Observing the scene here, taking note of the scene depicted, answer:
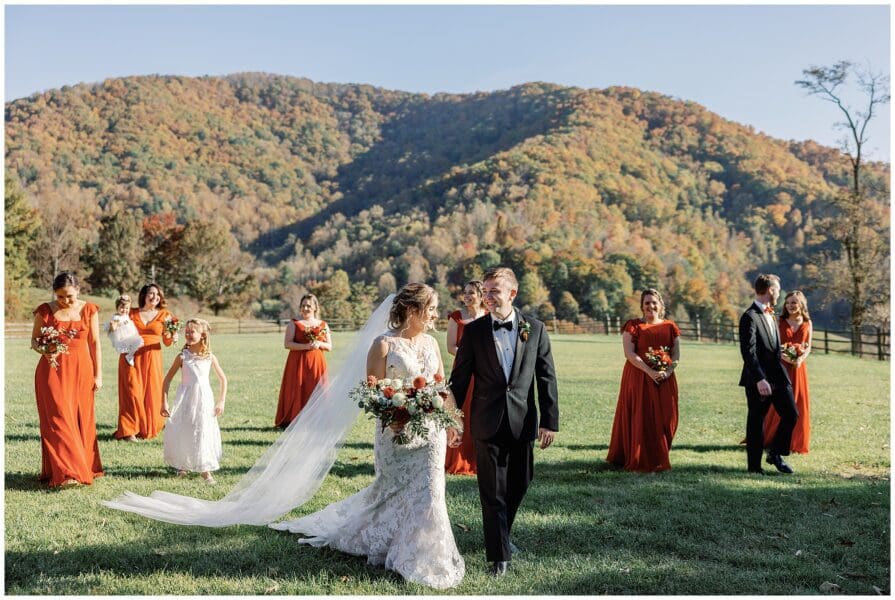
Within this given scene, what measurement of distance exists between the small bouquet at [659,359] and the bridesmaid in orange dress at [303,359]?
5028mm

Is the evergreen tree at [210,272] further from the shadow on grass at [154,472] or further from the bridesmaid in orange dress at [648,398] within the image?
the bridesmaid in orange dress at [648,398]

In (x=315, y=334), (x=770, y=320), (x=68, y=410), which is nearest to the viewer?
(x=68, y=410)

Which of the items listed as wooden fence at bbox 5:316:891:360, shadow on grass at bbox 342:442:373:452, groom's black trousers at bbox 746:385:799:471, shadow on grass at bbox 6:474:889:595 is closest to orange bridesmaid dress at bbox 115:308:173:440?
shadow on grass at bbox 342:442:373:452

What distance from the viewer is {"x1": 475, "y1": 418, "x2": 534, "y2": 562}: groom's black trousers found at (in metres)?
5.29

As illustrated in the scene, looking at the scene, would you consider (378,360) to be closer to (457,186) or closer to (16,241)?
(16,241)

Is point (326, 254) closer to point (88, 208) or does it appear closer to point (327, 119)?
point (88, 208)

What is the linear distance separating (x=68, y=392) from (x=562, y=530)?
5.32 meters

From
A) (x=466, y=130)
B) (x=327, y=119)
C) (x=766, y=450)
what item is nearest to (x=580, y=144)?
(x=466, y=130)

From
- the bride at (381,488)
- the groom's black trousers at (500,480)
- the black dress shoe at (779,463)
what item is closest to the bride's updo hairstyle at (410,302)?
the bride at (381,488)

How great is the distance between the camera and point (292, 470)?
6.61 meters

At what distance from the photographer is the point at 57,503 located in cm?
703

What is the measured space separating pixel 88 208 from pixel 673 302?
67.1 m

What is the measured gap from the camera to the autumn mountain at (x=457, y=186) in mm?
75312

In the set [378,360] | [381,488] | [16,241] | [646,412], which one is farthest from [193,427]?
[16,241]
